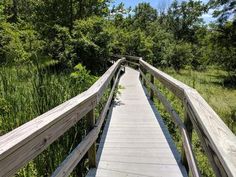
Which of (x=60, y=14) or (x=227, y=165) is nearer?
(x=227, y=165)

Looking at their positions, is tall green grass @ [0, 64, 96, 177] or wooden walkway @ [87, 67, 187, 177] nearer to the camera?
tall green grass @ [0, 64, 96, 177]

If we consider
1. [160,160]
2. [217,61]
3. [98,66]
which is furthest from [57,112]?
[217,61]

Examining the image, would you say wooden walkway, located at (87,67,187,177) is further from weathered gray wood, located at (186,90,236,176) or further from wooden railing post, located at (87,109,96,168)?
weathered gray wood, located at (186,90,236,176)

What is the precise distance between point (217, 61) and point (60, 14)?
42.2 ft

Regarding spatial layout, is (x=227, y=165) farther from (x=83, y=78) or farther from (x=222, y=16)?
(x=222, y=16)

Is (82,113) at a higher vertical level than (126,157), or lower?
higher

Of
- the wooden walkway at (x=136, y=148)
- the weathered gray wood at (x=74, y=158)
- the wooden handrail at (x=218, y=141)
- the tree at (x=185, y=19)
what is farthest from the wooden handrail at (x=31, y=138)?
the tree at (x=185, y=19)

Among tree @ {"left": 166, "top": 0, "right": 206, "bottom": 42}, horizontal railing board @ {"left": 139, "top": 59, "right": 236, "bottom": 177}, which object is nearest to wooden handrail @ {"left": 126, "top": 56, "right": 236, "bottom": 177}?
horizontal railing board @ {"left": 139, "top": 59, "right": 236, "bottom": 177}

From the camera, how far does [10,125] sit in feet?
11.0

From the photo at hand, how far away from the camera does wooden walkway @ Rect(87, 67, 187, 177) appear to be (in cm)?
313

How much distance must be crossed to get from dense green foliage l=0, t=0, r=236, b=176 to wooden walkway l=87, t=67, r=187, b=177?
398 millimetres

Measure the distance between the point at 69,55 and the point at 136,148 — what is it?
28.3 feet

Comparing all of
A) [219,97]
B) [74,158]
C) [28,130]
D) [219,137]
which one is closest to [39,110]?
[74,158]

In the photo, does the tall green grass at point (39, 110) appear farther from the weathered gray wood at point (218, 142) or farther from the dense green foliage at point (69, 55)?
the weathered gray wood at point (218, 142)
